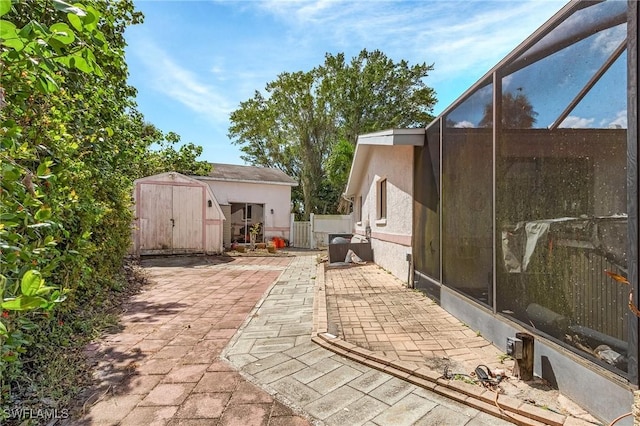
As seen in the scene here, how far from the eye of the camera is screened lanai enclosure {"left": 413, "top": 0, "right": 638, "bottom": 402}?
7.25ft

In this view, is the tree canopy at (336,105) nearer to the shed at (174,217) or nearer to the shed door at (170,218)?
the shed at (174,217)

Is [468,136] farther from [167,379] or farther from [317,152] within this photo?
[317,152]

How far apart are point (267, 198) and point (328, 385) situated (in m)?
17.5

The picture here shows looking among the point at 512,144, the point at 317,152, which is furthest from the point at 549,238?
the point at 317,152

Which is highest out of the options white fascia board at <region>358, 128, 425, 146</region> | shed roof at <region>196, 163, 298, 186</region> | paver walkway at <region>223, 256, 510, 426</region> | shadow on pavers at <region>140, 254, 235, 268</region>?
shed roof at <region>196, 163, 298, 186</region>

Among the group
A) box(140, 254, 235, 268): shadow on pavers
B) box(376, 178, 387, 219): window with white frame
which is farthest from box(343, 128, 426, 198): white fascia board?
box(140, 254, 235, 268): shadow on pavers

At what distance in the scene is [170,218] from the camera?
13867 mm

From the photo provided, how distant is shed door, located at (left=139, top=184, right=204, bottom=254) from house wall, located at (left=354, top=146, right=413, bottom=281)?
811cm

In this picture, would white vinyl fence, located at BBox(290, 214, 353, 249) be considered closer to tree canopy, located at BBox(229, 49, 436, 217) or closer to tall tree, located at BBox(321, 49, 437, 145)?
tree canopy, located at BBox(229, 49, 436, 217)

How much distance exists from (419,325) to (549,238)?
7.27 ft

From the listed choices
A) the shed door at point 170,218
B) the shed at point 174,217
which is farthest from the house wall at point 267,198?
the shed door at point 170,218

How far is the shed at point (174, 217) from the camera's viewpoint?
13.5 metres

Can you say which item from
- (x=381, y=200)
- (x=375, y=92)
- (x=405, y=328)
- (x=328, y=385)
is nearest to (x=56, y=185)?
(x=328, y=385)

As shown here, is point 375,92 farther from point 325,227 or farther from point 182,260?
point 182,260
